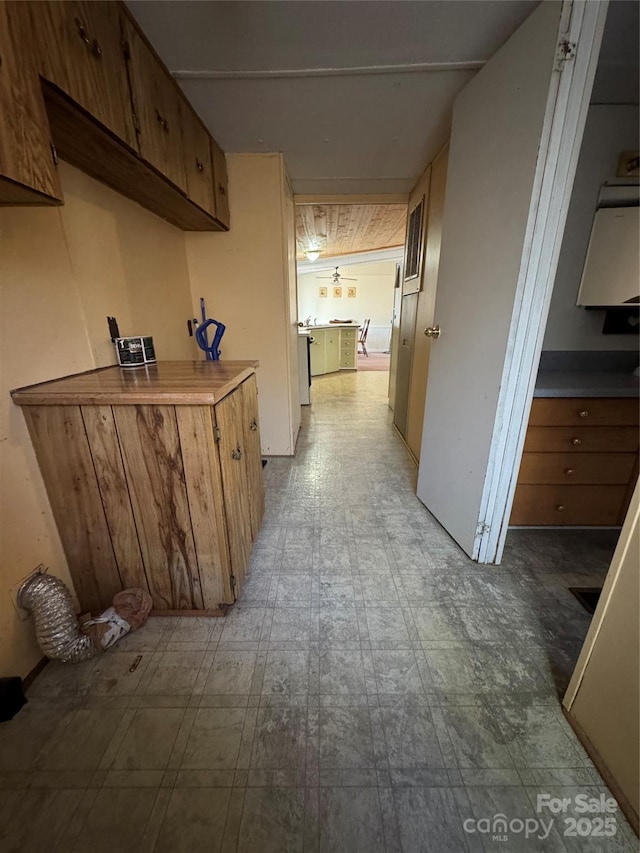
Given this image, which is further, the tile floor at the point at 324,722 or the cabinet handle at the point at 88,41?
the cabinet handle at the point at 88,41

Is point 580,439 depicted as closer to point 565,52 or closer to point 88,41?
point 565,52

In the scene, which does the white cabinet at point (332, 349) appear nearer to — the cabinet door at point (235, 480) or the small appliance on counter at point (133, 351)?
the small appliance on counter at point (133, 351)

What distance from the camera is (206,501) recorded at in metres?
1.17

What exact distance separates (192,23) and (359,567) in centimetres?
233

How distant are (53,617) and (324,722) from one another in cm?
95

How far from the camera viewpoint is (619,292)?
1.76 meters

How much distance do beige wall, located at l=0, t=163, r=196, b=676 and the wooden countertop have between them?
→ 0.18 feet

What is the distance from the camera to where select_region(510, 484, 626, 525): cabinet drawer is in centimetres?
172

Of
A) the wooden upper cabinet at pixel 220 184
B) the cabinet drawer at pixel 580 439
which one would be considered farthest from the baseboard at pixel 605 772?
the wooden upper cabinet at pixel 220 184

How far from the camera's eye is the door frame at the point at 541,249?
1.01 meters

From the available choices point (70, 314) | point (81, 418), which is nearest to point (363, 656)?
point (81, 418)

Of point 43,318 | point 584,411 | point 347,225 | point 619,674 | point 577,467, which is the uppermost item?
point 347,225

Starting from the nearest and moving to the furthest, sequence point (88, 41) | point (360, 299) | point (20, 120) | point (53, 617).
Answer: point (20, 120)
point (88, 41)
point (53, 617)
point (360, 299)

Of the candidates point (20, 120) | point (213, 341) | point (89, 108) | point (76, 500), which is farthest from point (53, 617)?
point (213, 341)
